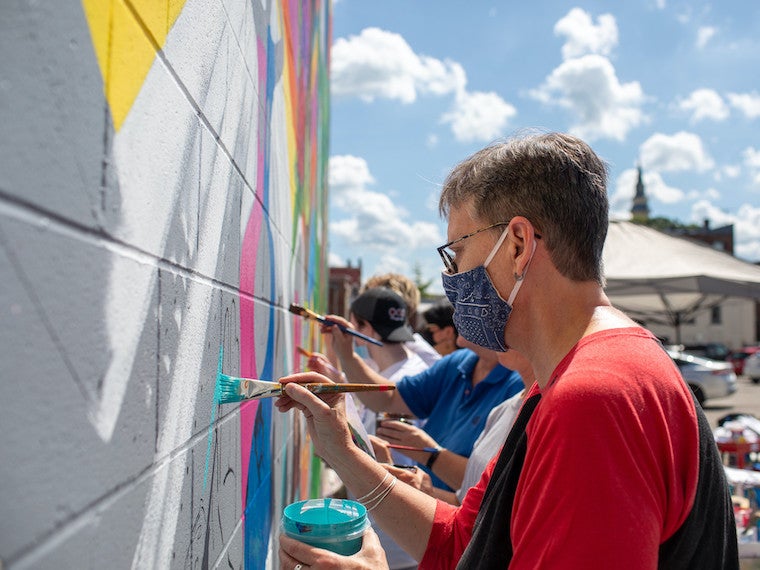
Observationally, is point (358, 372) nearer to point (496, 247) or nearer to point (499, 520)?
point (496, 247)

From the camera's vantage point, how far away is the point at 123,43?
0.79 meters

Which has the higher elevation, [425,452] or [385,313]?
[385,313]

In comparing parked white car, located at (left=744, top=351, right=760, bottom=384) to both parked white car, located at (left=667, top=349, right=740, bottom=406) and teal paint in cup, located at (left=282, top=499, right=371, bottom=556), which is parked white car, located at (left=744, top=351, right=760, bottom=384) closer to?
parked white car, located at (left=667, top=349, right=740, bottom=406)

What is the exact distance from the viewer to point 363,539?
148 centimetres

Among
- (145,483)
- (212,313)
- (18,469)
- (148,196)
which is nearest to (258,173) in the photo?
(212,313)

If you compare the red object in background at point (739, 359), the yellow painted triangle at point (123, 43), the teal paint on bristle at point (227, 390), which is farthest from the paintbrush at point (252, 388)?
the red object in background at point (739, 359)

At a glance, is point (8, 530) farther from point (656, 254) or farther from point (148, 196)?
point (656, 254)

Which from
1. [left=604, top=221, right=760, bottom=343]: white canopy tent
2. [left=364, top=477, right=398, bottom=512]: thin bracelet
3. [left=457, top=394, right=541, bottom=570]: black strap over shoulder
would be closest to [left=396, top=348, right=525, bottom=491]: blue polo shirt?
[left=364, top=477, right=398, bottom=512]: thin bracelet

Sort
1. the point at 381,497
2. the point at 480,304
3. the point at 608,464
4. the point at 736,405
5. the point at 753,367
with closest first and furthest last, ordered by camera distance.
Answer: the point at 608,464, the point at 480,304, the point at 381,497, the point at 736,405, the point at 753,367

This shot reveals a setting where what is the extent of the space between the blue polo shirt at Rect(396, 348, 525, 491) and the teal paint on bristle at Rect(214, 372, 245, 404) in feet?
5.18

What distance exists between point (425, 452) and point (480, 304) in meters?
1.26

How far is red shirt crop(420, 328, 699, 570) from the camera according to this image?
1003 millimetres

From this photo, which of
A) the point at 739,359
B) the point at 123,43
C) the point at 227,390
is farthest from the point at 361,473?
the point at 739,359

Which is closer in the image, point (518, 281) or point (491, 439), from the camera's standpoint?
point (518, 281)
